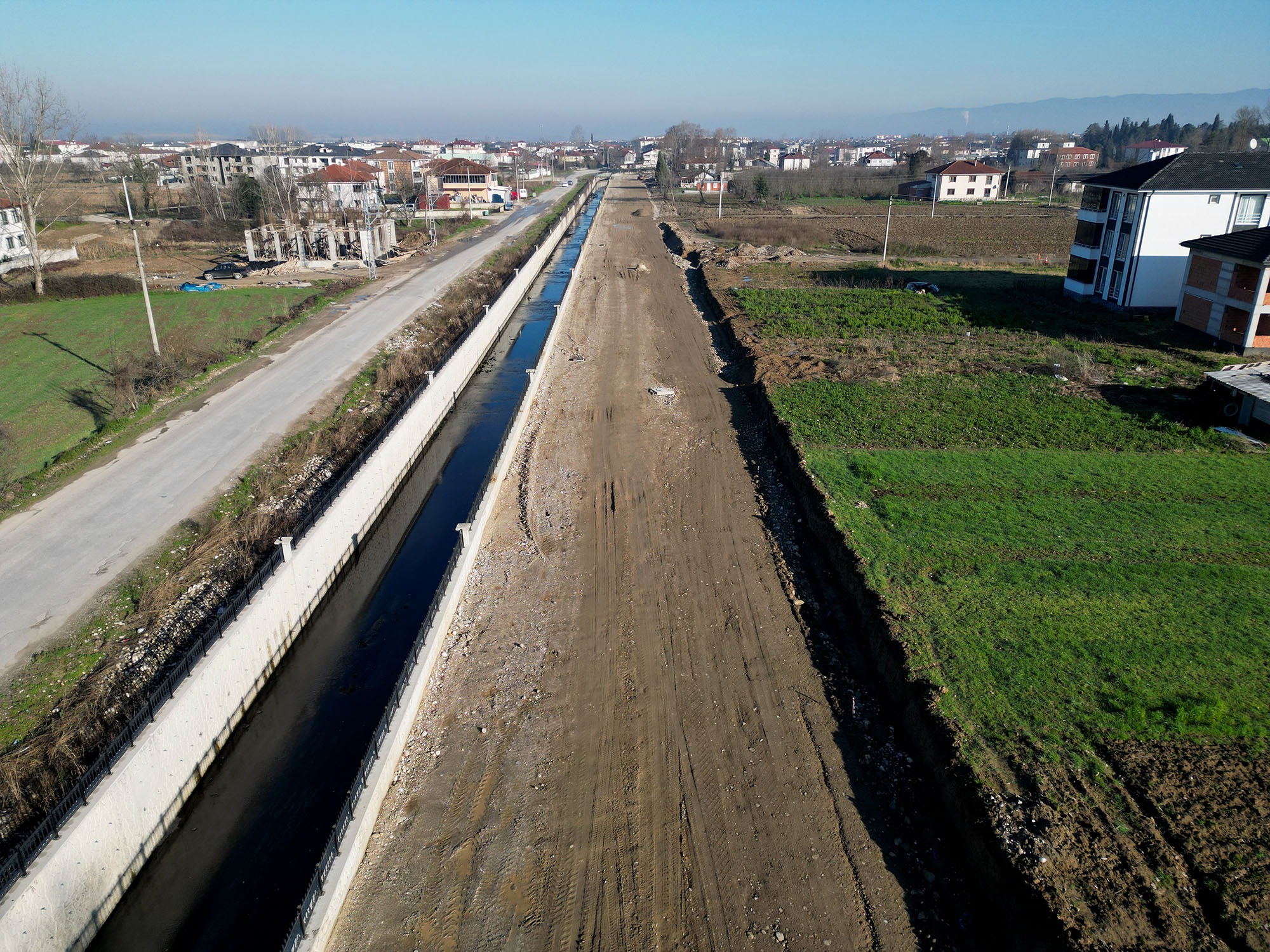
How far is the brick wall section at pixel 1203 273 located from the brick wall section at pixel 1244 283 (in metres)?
0.92

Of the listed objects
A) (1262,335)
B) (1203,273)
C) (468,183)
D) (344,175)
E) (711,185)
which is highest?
(344,175)

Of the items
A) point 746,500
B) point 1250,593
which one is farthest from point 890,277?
point 1250,593

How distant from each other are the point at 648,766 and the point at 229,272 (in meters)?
43.7

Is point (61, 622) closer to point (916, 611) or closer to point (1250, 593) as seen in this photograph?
point (916, 611)

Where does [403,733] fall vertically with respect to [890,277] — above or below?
below

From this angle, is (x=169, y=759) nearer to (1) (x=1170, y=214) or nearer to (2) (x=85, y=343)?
(2) (x=85, y=343)

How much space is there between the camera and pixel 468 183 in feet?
298

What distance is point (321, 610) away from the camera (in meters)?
15.6

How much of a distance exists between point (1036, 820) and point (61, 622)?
585 inches

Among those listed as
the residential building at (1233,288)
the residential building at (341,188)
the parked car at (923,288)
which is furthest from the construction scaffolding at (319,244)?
the residential building at (1233,288)

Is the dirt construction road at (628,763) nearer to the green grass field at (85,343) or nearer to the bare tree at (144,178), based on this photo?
the green grass field at (85,343)

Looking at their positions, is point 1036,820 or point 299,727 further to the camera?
point 299,727

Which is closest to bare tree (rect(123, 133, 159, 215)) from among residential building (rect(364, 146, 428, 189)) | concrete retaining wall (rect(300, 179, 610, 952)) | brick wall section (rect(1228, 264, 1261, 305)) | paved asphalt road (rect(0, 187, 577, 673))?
residential building (rect(364, 146, 428, 189))

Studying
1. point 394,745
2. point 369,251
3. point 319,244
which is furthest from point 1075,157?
point 394,745
